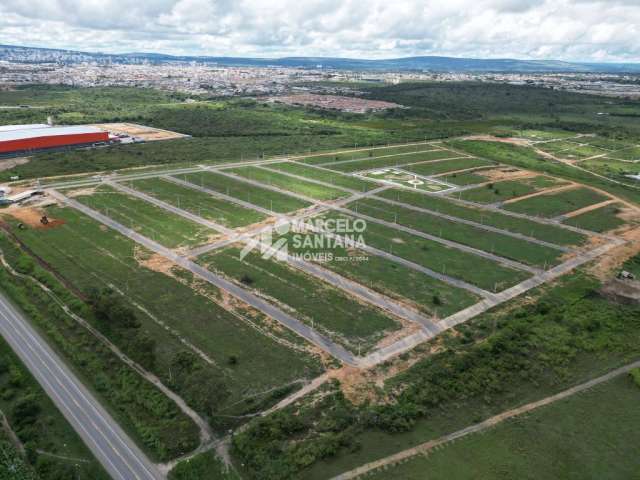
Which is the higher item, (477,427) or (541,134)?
(541,134)

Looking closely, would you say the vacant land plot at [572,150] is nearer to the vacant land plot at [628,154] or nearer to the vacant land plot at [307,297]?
the vacant land plot at [628,154]

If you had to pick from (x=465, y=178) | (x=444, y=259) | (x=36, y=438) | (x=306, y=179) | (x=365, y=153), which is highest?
(x=365, y=153)

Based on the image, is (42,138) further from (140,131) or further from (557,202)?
(557,202)

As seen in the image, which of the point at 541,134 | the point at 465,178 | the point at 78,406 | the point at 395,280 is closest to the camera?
the point at 78,406

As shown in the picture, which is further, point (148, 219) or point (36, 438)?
point (148, 219)

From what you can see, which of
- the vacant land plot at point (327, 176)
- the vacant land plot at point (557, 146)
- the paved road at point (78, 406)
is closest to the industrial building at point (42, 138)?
the vacant land plot at point (327, 176)

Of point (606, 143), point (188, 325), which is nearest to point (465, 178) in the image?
point (188, 325)

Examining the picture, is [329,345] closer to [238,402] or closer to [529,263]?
[238,402]
